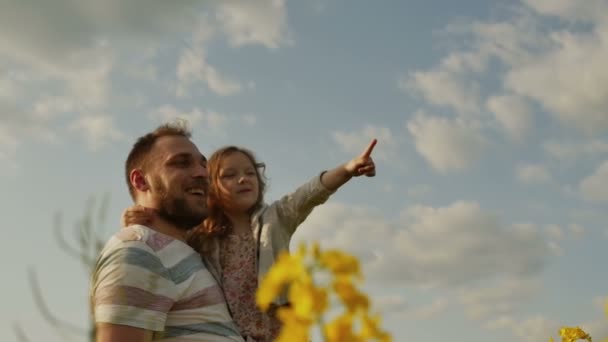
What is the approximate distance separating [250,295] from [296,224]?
0.69 m

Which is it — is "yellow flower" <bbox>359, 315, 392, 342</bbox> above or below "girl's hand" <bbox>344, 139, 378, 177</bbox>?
below

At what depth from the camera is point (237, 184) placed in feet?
16.0

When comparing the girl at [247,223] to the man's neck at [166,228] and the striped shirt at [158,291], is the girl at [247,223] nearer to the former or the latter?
the man's neck at [166,228]

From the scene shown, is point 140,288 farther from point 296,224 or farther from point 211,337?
point 296,224

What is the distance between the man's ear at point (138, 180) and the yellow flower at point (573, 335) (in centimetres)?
292

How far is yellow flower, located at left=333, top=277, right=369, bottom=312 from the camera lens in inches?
39.9

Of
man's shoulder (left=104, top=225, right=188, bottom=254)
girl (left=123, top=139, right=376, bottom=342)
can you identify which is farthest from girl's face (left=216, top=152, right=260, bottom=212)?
man's shoulder (left=104, top=225, right=188, bottom=254)

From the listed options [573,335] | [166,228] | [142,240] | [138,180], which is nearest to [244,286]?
[166,228]

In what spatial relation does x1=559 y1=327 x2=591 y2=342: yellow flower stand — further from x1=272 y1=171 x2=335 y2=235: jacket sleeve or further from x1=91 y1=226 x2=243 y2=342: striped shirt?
x1=91 y1=226 x2=243 y2=342: striped shirt

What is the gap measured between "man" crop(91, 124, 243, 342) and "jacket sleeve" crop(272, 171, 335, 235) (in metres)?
0.75

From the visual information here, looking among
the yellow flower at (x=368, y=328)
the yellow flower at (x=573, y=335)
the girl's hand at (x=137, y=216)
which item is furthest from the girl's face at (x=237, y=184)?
the yellow flower at (x=368, y=328)

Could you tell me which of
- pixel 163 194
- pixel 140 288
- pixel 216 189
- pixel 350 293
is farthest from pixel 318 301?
pixel 216 189

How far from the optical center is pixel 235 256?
4.66 m

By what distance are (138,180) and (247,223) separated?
0.91m
